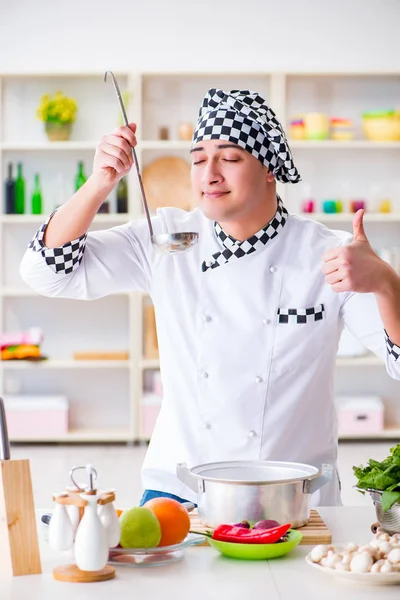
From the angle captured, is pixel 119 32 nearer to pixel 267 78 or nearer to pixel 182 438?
pixel 267 78

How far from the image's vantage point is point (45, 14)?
5.83 metres

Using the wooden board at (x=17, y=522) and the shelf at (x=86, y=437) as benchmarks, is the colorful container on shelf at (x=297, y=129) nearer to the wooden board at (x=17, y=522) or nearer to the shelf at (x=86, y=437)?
the shelf at (x=86, y=437)

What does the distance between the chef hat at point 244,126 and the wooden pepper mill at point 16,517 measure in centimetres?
89

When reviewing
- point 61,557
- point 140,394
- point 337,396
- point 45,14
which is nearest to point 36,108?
point 45,14

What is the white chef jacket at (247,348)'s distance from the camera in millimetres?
2070

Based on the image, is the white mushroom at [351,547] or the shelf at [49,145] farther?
the shelf at [49,145]

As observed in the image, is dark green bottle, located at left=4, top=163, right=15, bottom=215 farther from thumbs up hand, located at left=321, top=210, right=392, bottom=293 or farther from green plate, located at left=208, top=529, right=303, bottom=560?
green plate, located at left=208, top=529, right=303, bottom=560

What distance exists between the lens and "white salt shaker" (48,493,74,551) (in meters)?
1.39

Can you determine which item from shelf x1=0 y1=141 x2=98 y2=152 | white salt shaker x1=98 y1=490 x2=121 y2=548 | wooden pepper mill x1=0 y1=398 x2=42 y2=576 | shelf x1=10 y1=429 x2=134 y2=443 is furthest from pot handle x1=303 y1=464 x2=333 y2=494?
shelf x1=0 y1=141 x2=98 y2=152

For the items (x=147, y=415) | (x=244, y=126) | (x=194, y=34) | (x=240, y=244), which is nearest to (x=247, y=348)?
(x=240, y=244)

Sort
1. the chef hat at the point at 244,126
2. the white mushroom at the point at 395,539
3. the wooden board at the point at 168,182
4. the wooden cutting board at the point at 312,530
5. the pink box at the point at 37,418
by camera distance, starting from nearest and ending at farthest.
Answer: the white mushroom at the point at 395,539 → the wooden cutting board at the point at 312,530 → the chef hat at the point at 244,126 → the pink box at the point at 37,418 → the wooden board at the point at 168,182

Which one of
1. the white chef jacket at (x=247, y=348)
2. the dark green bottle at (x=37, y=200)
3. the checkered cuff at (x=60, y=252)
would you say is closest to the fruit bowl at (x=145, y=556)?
the white chef jacket at (x=247, y=348)

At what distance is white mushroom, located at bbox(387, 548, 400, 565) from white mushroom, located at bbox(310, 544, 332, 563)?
0.10m

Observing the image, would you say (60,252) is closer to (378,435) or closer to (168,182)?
(168,182)
